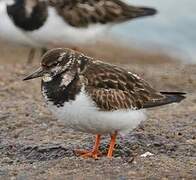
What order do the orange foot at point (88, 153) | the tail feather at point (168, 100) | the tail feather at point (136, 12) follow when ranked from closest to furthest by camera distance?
the orange foot at point (88, 153) → the tail feather at point (168, 100) → the tail feather at point (136, 12)

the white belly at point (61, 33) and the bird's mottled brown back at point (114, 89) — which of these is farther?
the white belly at point (61, 33)

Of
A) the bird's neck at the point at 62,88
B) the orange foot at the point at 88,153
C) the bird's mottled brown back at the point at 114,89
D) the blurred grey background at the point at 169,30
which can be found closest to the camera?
the bird's neck at the point at 62,88

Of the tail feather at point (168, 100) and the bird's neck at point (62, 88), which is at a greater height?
the bird's neck at point (62, 88)

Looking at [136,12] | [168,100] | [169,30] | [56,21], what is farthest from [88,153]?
[169,30]

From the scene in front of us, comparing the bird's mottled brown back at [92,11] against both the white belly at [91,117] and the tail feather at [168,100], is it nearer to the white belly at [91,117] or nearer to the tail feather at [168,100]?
the tail feather at [168,100]

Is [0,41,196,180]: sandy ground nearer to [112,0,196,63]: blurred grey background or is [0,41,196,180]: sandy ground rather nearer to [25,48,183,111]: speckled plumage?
[25,48,183,111]: speckled plumage

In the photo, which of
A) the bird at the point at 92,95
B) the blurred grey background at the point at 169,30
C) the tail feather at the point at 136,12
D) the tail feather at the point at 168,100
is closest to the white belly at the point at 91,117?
the bird at the point at 92,95

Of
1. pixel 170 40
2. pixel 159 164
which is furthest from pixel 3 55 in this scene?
pixel 159 164

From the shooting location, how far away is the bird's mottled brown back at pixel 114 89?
452cm

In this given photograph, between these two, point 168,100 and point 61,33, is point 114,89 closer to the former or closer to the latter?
point 168,100

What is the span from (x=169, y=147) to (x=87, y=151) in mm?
525

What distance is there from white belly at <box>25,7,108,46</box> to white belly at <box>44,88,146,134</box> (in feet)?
11.5

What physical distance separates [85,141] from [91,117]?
2.77 feet

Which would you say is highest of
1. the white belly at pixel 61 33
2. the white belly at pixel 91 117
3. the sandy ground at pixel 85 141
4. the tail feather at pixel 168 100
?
the white belly at pixel 91 117
